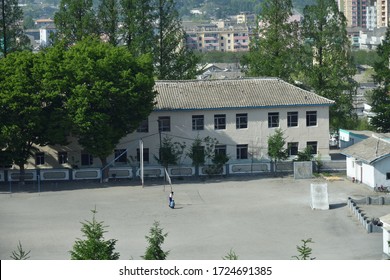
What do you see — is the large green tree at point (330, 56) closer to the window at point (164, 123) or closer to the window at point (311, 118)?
the window at point (311, 118)

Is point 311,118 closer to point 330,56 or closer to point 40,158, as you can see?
point 330,56

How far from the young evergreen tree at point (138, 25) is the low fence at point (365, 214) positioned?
21.1 m

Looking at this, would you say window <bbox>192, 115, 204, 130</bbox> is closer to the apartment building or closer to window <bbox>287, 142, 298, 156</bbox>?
window <bbox>287, 142, 298, 156</bbox>

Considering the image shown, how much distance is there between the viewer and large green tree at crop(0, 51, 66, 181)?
39.2 m

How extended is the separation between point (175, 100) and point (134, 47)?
9.45 metres

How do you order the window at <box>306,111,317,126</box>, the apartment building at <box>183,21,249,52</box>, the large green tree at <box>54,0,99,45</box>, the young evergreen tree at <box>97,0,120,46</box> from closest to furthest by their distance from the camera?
the window at <box>306,111,317,126</box> < the large green tree at <box>54,0,99,45</box> < the young evergreen tree at <box>97,0,120,46</box> < the apartment building at <box>183,21,249,52</box>

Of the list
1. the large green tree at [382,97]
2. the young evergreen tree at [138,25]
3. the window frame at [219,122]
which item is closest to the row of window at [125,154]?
the window frame at [219,122]

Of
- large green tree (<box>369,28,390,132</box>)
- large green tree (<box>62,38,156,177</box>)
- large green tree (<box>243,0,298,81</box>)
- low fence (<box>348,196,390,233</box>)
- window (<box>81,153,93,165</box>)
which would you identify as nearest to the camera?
low fence (<box>348,196,390,233</box>)

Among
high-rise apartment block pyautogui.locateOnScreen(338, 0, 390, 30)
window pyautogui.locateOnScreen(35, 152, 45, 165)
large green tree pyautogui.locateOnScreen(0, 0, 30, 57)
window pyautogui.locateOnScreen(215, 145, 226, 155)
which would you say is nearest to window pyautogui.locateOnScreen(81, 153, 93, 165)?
window pyautogui.locateOnScreen(35, 152, 45, 165)

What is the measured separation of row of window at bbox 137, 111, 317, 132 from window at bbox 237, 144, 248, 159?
3.23 feet

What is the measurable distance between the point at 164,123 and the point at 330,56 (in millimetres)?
11495

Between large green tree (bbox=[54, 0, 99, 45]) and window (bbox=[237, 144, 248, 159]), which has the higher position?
large green tree (bbox=[54, 0, 99, 45])

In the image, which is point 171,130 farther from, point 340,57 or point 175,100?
point 340,57
